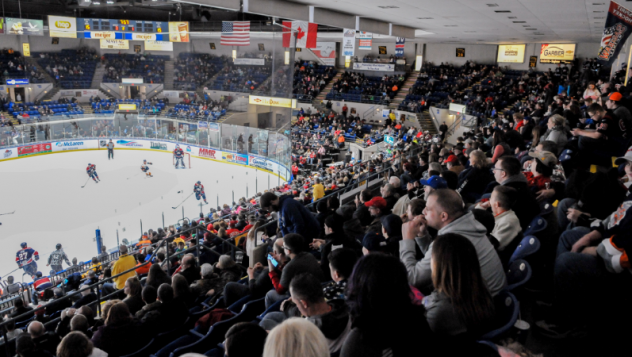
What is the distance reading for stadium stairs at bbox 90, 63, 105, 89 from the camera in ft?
96.8

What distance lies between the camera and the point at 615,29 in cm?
759

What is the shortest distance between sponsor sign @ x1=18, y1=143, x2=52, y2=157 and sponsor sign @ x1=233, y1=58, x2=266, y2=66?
1012 centimetres

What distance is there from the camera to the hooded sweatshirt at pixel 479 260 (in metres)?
2.43

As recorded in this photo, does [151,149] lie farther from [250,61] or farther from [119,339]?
[119,339]

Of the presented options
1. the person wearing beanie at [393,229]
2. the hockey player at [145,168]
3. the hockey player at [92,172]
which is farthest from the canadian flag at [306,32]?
the hockey player at [92,172]

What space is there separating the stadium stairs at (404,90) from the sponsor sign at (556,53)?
23.3 feet

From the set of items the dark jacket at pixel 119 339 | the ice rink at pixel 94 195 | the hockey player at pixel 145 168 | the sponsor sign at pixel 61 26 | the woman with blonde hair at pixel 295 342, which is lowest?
the ice rink at pixel 94 195

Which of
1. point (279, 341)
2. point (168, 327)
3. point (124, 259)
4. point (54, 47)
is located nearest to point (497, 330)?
point (279, 341)

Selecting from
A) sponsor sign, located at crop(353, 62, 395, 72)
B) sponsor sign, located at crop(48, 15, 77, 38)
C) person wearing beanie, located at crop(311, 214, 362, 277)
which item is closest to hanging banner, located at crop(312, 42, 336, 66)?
sponsor sign, located at crop(353, 62, 395, 72)

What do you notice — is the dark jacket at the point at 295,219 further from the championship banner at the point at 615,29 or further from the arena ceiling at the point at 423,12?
the championship banner at the point at 615,29

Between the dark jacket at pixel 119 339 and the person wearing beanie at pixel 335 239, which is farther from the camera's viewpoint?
the person wearing beanie at pixel 335 239

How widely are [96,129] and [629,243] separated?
24570 mm

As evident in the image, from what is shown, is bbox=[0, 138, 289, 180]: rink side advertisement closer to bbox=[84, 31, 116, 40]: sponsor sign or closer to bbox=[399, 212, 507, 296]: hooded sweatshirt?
bbox=[84, 31, 116, 40]: sponsor sign

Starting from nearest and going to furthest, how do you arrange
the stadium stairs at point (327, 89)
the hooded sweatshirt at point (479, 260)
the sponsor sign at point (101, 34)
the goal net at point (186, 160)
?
the hooded sweatshirt at point (479, 260)
the goal net at point (186, 160)
the sponsor sign at point (101, 34)
the stadium stairs at point (327, 89)
